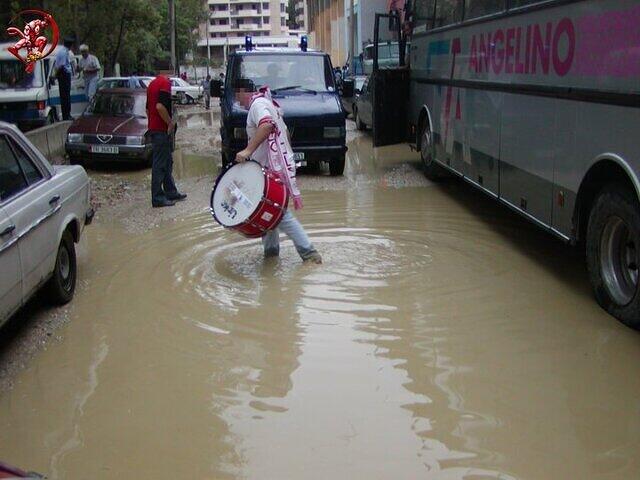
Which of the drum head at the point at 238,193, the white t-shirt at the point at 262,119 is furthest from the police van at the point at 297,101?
the drum head at the point at 238,193

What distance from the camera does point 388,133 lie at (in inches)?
500

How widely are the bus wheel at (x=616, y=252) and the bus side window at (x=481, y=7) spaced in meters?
3.00

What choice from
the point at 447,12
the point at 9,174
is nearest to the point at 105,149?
the point at 447,12

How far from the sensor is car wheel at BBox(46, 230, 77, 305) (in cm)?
600

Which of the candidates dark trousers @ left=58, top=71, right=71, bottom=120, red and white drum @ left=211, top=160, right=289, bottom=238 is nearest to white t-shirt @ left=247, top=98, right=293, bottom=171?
red and white drum @ left=211, top=160, right=289, bottom=238

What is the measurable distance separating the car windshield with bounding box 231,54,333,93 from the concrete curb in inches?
155

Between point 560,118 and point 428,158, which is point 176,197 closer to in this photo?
point 428,158

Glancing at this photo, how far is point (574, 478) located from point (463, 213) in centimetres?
618

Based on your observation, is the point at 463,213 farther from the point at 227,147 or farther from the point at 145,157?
the point at 145,157

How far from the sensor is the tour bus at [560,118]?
524cm

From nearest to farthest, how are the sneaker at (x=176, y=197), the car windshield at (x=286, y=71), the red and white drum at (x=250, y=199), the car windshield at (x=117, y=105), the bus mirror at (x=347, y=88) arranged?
the red and white drum at (x=250, y=199) < the sneaker at (x=176, y=197) < the car windshield at (x=286, y=71) < the bus mirror at (x=347, y=88) < the car windshield at (x=117, y=105)

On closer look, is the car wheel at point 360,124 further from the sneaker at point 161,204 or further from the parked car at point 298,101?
the sneaker at point 161,204

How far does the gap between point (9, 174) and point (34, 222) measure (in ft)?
1.46

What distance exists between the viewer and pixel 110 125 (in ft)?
45.6
